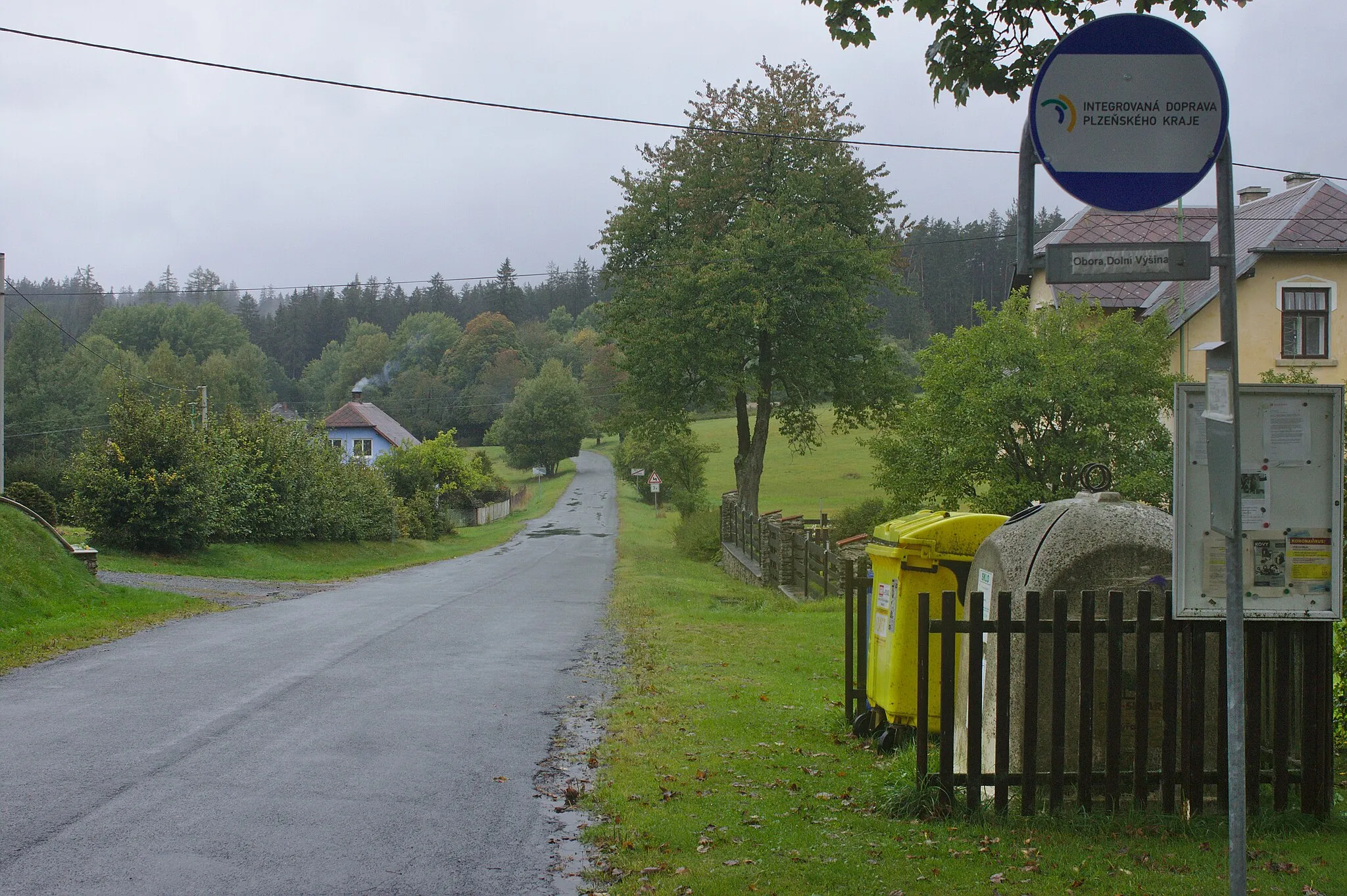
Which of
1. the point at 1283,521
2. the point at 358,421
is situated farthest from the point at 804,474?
the point at 1283,521

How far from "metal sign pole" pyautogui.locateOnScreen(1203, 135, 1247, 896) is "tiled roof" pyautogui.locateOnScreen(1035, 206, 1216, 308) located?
1038 inches

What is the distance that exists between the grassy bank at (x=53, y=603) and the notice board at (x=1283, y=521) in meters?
11.6

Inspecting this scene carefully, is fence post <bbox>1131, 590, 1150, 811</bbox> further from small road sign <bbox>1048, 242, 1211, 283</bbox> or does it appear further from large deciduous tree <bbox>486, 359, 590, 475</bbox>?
large deciduous tree <bbox>486, 359, 590, 475</bbox>

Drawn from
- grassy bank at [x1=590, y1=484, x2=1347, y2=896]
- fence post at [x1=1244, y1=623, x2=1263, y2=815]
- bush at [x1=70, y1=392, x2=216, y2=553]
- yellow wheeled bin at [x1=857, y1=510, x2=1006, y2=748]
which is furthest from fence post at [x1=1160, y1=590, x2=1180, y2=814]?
bush at [x1=70, y1=392, x2=216, y2=553]

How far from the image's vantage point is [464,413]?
366 ft

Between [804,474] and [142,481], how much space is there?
196 feet

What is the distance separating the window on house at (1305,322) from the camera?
27.6m

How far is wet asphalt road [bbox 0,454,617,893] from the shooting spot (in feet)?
17.9

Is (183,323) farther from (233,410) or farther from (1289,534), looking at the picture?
(1289,534)

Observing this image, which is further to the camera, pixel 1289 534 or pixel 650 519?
pixel 650 519

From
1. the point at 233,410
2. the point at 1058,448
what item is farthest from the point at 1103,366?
the point at 233,410

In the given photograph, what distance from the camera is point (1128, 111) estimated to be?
A: 13.6ft

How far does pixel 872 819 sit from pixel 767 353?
32680 millimetres

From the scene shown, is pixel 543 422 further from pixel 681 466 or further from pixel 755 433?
pixel 755 433
